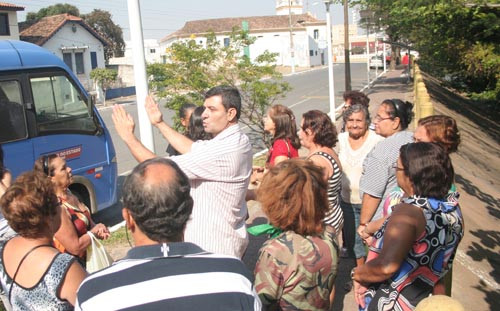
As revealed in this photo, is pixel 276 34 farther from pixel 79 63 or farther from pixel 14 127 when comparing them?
pixel 14 127

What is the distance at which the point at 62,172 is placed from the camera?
423 cm

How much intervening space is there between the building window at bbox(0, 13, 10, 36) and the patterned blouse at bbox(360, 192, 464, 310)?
38.6m

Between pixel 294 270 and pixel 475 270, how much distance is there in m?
4.06

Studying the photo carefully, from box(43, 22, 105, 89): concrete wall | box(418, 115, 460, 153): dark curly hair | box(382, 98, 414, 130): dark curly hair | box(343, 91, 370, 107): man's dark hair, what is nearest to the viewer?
box(418, 115, 460, 153): dark curly hair

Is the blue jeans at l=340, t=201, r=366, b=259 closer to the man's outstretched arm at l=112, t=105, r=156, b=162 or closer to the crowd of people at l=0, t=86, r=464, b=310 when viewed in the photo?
the crowd of people at l=0, t=86, r=464, b=310

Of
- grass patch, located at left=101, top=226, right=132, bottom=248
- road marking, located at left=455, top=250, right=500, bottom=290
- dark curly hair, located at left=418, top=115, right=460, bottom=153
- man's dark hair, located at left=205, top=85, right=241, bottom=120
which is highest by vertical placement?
man's dark hair, located at left=205, top=85, right=241, bottom=120

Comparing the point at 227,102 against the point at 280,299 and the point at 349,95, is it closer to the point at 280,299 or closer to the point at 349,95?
the point at 280,299

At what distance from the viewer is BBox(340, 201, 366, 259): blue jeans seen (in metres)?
4.73

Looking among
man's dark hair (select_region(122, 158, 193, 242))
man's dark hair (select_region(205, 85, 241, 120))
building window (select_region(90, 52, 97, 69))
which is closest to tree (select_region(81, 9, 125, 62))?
building window (select_region(90, 52, 97, 69))

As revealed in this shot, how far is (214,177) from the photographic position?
3.03 metres

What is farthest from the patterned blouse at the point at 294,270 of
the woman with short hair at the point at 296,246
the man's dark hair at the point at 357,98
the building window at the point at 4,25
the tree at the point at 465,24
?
the building window at the point at 4,25

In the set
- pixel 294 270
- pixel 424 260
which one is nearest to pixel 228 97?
pixel 294 270

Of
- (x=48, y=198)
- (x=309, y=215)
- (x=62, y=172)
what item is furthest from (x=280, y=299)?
(x=62, y=172)

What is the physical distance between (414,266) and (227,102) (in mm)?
1549
